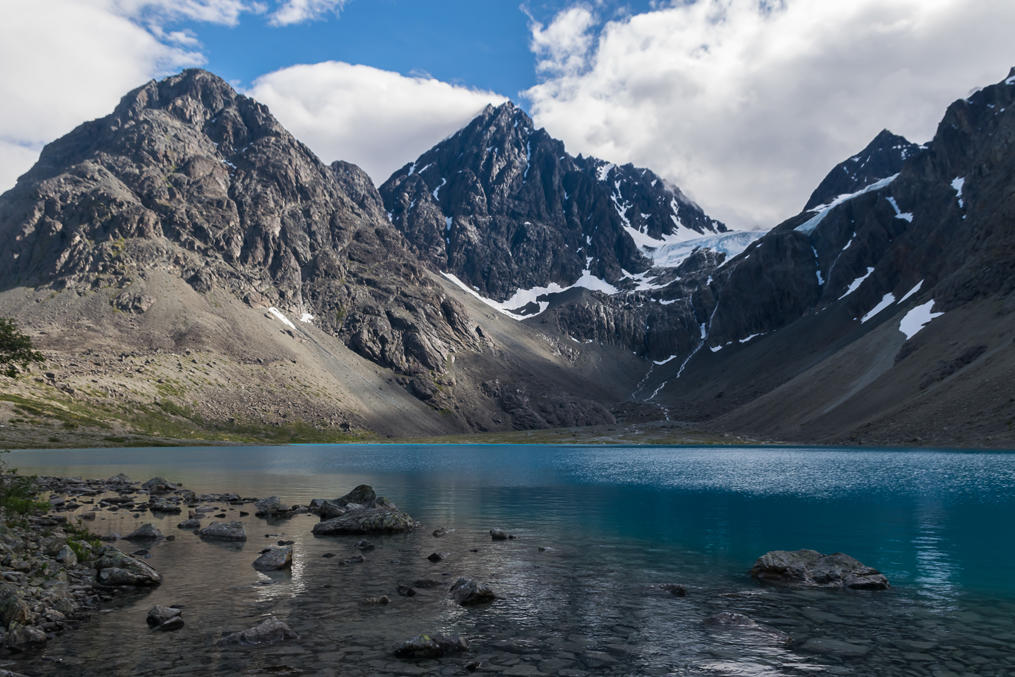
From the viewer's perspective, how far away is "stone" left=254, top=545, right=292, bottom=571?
29364mm

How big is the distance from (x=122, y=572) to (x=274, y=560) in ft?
20.9

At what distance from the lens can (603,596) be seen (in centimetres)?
2489

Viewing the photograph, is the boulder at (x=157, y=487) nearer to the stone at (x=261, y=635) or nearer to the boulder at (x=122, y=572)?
the boulder at (x=122, y=572)

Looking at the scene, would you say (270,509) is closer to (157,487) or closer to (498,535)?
(498,535)

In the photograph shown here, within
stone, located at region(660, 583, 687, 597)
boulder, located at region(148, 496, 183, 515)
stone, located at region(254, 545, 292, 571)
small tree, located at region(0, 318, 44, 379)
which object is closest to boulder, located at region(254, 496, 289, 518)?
boulder, located at region(148, 496, 183, 515)

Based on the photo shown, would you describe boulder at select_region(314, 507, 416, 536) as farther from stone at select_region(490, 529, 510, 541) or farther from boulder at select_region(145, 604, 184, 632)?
boulder at select_region(145, 604, 184, 632)

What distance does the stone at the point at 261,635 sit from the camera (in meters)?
18.7

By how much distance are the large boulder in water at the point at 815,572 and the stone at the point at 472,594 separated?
12.4 m

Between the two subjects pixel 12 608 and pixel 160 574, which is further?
pixel 160 574

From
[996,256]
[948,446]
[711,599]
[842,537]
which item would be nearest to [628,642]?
[711,599]

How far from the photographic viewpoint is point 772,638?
19.7m

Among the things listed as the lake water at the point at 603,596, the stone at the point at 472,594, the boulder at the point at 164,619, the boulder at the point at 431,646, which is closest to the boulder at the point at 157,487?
the lake water at the point at 603,596

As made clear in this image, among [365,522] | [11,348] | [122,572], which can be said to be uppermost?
[11,348]

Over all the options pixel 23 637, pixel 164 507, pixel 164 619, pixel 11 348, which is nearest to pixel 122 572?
pixel 164 619
